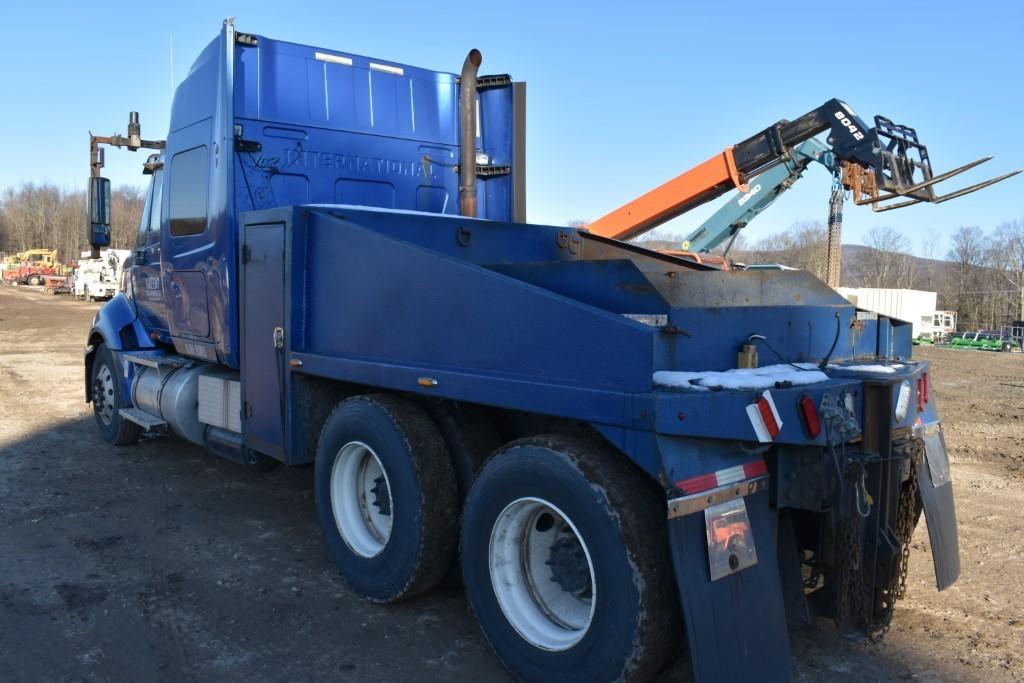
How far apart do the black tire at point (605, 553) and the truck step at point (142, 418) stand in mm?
4236

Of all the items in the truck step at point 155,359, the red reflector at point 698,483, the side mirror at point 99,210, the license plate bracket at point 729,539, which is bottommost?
the license plate bracket at point 729,539

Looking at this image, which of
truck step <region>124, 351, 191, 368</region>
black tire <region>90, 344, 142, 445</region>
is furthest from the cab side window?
black tire <region>90, 344, 142, 445</region>

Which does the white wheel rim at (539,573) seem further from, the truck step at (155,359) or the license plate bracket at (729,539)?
the truck step at (155,359)

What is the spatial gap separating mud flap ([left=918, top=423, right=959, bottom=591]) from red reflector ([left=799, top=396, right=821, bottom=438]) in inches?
37.2

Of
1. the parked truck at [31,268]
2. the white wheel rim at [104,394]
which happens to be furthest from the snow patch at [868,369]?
the parked truck at [31,268]

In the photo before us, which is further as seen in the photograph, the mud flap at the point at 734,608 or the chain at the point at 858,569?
the chain at the point at 858,569

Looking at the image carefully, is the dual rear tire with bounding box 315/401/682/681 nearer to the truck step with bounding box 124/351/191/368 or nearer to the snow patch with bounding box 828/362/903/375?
the snow patch with bounding box 828/362/903/375

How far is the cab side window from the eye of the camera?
5410mm

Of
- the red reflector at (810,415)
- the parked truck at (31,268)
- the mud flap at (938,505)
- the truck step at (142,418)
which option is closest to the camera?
the red reflector at (810,415)

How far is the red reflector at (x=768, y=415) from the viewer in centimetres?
261

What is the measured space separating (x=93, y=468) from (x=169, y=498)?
131 centimetres

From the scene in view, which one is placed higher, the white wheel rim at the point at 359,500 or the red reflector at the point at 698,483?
the red reflector at the point at 698,483

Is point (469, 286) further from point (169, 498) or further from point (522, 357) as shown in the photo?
point (169, 498)

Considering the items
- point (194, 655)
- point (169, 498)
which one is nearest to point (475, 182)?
point (169, 498)
